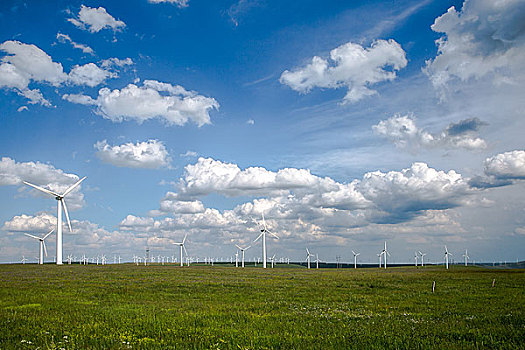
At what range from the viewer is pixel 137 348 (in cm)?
1762

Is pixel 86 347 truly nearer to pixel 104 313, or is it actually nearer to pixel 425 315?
pixel 104 313

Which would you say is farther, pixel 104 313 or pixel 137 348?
pixel 104 313

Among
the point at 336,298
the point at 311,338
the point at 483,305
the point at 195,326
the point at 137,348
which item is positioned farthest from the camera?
the point at 336,298

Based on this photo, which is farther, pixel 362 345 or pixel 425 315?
pixel 425 315

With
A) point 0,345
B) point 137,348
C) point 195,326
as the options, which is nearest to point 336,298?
point 195,326

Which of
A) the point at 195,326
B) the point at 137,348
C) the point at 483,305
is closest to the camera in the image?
the point at 137,348

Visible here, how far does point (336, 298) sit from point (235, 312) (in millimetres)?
15492

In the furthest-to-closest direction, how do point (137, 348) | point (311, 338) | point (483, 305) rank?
point (483, 305), point (311, 338), point (137, 348)

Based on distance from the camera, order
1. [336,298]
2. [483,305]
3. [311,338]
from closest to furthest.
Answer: [311,338]
[483,305]
[336,298]

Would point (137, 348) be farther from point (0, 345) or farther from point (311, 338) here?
point (311, 338)

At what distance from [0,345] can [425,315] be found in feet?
82.0

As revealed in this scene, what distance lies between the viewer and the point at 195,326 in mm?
23516

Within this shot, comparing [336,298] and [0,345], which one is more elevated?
[0,345]

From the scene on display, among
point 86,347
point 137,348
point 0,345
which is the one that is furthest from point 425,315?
point 0,345
